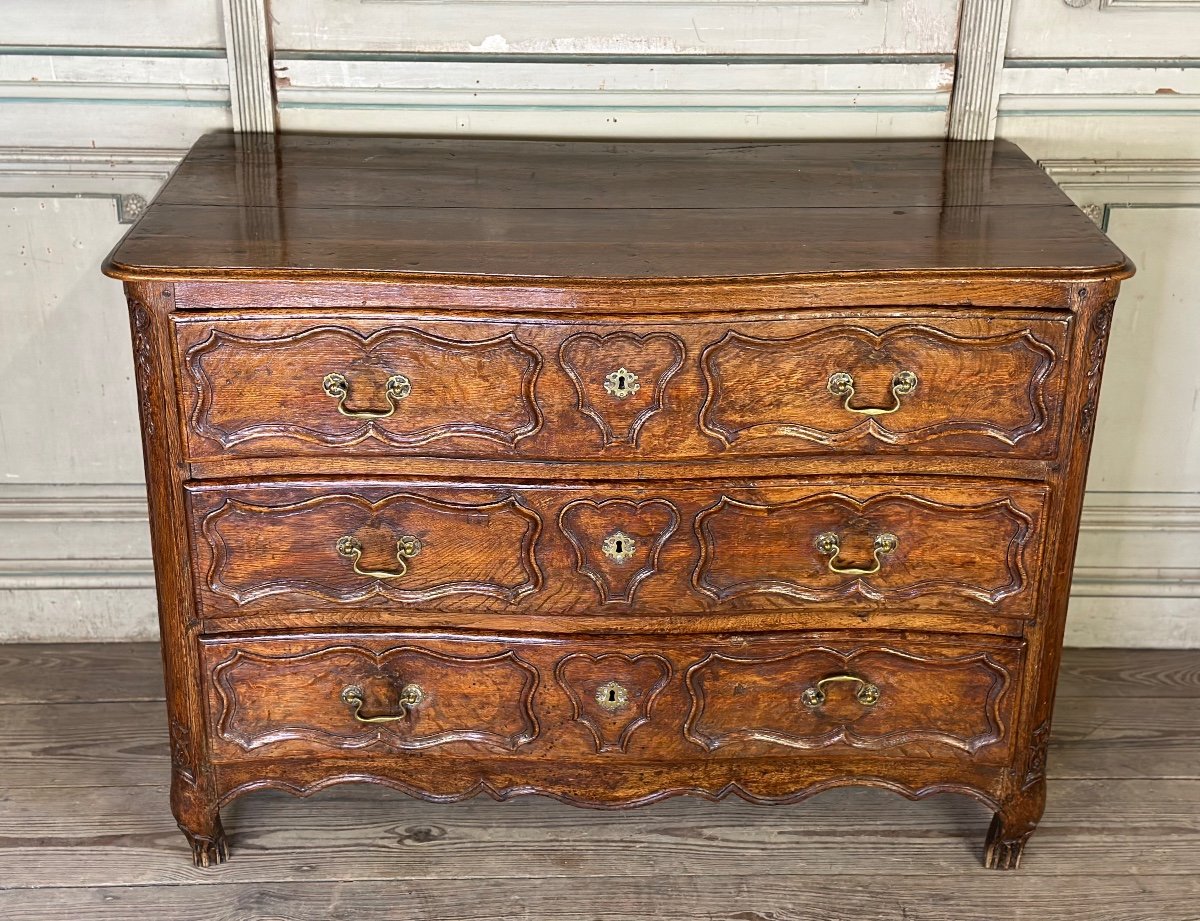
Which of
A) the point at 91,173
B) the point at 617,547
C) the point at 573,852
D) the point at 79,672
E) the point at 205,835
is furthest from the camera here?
the point at 79,672

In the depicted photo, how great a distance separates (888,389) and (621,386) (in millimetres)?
411

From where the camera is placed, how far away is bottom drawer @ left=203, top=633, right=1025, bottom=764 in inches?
86.4

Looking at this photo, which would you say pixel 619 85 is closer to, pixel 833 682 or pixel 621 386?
pixel 621 386

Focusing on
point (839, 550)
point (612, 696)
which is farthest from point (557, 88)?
point (612, 696)

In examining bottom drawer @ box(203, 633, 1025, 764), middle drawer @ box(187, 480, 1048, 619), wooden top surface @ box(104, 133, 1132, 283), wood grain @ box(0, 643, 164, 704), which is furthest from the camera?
wood grain @ box(0, 643, 164, 704)

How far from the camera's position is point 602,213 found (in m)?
2.16

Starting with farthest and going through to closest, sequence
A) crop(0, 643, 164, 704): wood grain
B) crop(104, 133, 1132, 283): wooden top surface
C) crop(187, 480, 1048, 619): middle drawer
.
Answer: crop(0, 643, 164, 704): wood grain, crop(187, 480, 1048, 619): middle drawer, crop(104, 133, 1132, 283): wooden top surface

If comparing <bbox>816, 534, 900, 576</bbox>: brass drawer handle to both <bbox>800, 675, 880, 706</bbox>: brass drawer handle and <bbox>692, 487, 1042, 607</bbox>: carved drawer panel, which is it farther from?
<bbox>800, 675, 880, 706</bbox>: brass drawer handle

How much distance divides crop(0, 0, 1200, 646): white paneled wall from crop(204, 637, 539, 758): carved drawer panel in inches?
36.2

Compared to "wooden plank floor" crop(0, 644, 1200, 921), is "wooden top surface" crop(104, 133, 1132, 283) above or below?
above

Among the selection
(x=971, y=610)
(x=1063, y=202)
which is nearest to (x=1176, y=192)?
(x=1063, y=202)

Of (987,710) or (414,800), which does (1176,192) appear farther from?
(414,800)

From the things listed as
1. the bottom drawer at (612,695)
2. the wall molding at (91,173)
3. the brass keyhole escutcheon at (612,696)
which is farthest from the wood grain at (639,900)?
the wall molding at (91,173)

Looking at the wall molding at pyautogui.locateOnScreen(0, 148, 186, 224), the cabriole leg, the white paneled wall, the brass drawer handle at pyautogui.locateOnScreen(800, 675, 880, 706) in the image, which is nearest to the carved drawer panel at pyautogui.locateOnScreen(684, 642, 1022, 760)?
the brass drawer handle at pyautogui.locateOnScreen(800, 675, 880, 706)
